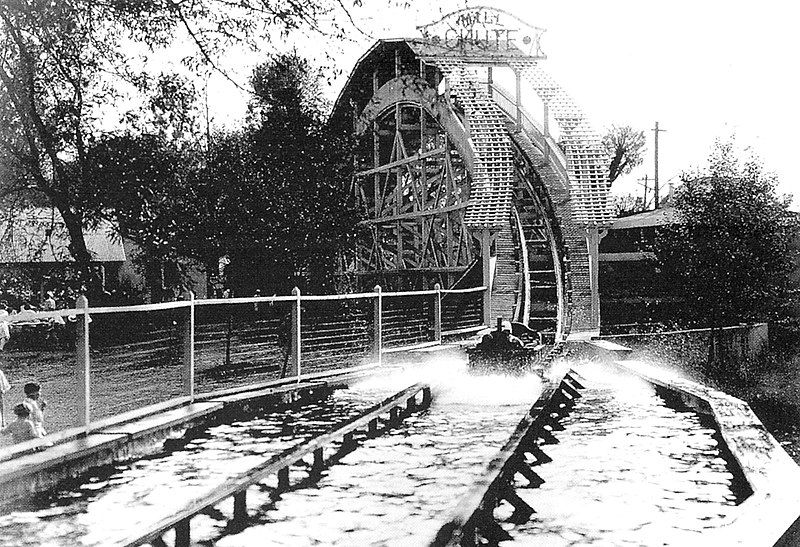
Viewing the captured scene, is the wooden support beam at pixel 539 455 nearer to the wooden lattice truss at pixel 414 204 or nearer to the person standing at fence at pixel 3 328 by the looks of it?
the person standing at fence at pixel 3 328

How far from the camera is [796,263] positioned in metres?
18.3

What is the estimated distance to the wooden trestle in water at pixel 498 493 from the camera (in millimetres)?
4531

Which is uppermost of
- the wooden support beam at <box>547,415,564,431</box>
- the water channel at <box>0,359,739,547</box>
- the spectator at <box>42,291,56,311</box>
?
the spectator at <box>42,291,56,311</box>

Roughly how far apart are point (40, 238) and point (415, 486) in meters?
8.59

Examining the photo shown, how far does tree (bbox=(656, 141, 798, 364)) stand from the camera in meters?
19.9

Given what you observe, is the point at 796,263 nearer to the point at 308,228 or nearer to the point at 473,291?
the point at 473,291

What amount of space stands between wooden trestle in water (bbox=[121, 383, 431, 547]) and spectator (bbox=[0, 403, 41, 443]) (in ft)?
6.40

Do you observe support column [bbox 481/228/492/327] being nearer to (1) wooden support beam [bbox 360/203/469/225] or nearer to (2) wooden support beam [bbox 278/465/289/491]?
(1) wooden support beam [bbox 360/203/469/225]

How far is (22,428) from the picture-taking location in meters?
7.08

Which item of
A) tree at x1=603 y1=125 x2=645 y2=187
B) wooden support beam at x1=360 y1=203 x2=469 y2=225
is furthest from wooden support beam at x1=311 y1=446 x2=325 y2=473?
tree at x1=603 y1=125 x2=645 y2=187

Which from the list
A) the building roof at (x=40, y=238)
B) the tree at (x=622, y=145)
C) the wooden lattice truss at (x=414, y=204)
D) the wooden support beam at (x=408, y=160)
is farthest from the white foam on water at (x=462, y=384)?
the tree at (x=622, y=145)

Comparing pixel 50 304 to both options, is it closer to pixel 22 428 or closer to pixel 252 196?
pixel 252 196

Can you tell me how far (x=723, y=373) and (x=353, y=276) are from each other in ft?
46.1

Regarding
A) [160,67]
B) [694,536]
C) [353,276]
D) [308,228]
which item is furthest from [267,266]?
[694,536]
